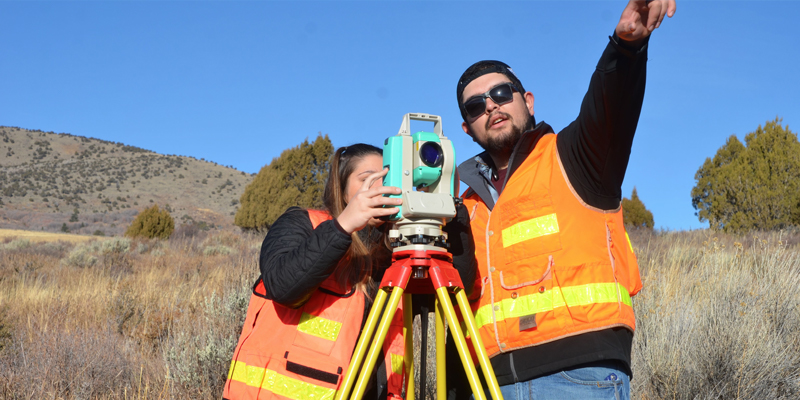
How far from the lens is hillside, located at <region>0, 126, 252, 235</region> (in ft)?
118

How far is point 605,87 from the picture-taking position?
157 cm

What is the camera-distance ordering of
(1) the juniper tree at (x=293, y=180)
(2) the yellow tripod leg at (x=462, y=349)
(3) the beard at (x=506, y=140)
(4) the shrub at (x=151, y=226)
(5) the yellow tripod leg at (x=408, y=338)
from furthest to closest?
(1) the juniper tree at (x=293, y=180) → (4) the shrub at (x=151, y=226) → (3) the beard at (x=506, y=140) → (5) the yellow tripod leg at (x=408, y=338) → (2) the yellow tripod leg at (x=462, y=349)

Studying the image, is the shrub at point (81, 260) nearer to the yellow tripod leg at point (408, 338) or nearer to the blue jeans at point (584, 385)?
the yellow tripod leg at point (408, 338)

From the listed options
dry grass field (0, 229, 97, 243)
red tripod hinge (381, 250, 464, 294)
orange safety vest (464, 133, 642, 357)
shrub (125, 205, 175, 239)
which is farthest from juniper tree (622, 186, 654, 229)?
dry grass field (0, 229, 97, 243)

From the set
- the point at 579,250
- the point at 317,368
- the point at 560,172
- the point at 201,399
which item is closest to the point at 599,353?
the point at 579,250

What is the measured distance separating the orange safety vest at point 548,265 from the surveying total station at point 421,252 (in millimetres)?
266

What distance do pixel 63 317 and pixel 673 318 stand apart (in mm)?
6119

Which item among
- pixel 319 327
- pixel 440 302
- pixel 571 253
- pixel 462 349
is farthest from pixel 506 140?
pixel 319 327

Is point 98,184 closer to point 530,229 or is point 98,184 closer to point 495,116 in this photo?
point 495,116

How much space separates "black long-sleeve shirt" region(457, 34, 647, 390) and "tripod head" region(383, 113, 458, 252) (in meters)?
0.48

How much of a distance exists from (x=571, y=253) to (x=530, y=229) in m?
0.17

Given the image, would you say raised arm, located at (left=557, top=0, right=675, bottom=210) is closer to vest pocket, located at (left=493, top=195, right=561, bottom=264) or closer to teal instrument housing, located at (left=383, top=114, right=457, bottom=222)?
vest pocket, located at (left=493, top=195, right=561, bottom=264)

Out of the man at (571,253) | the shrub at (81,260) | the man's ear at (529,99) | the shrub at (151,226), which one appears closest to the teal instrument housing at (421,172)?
the man at (571,253)

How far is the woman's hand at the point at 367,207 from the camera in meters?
1.56
